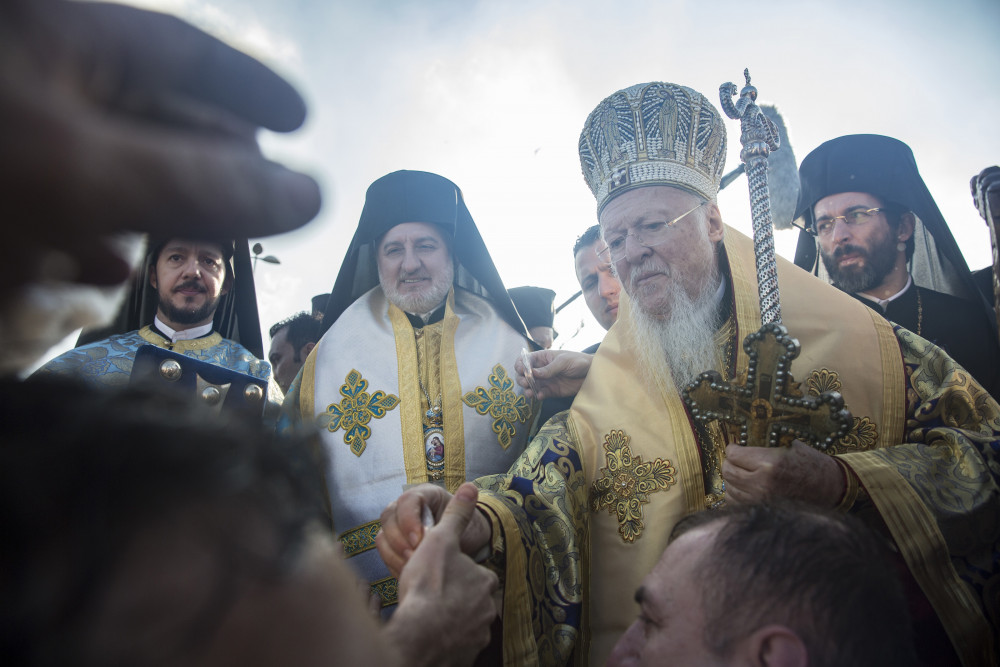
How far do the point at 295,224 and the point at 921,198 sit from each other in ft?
16.3

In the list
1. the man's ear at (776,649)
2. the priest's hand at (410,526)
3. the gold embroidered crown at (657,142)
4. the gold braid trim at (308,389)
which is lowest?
the man's ear at (776,649)

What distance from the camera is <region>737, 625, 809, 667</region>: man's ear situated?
4.39 feet

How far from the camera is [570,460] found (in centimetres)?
283

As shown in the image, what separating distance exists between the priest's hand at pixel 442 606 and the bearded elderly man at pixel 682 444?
1.15ft

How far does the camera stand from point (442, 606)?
1.45 m

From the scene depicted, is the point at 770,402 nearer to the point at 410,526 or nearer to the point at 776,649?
the point at 776,649

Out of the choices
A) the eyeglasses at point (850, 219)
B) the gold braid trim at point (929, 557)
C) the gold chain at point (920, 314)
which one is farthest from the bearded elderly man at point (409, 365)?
the gold chain at point (920, 314)

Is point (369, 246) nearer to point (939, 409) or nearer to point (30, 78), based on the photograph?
point (939, 409)

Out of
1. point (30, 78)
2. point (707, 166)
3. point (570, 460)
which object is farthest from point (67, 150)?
point (707, 166)

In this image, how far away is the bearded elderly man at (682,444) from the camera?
214cm

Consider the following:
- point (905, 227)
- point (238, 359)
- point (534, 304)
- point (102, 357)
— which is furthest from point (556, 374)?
point (534, 304)

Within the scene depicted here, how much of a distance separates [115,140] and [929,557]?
101 inches

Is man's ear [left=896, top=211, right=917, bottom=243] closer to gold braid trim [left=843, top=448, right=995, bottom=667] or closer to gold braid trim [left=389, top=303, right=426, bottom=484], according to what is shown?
gold braid trim [left=843, top=448, right=995, bottom=667]

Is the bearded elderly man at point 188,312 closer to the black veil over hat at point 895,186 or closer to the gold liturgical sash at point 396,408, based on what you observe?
the gold liturgical sash at point 396,408
